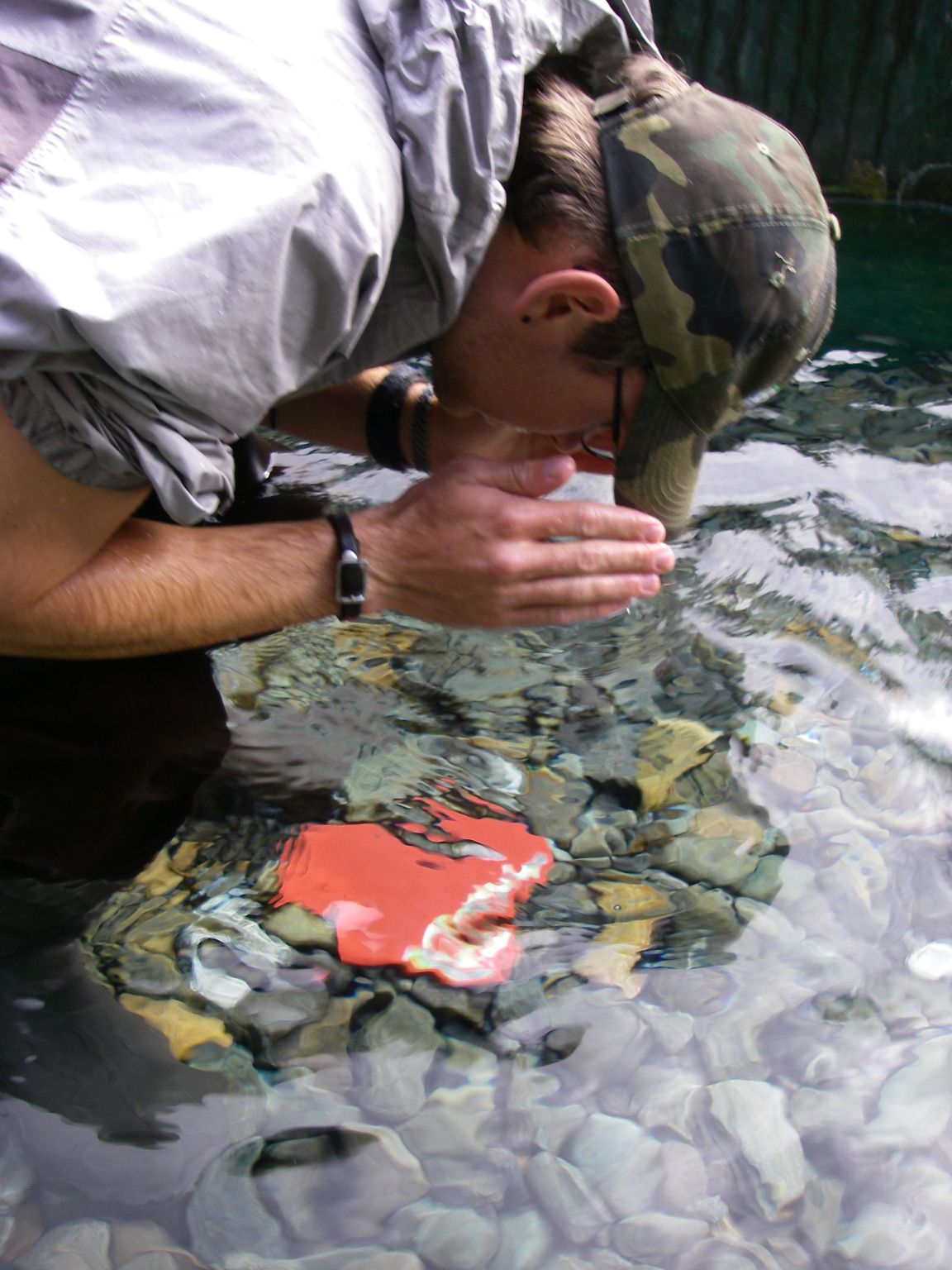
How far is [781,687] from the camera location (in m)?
2.25

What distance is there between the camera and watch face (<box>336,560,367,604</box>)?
180 cm

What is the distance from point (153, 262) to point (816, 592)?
1601 millimetres

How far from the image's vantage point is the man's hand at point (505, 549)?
1.81m

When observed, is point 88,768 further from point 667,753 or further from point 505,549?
point 667,753

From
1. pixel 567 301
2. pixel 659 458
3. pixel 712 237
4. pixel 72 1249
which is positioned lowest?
pixel 72 1249

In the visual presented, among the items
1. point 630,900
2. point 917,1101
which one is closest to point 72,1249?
point 630,900

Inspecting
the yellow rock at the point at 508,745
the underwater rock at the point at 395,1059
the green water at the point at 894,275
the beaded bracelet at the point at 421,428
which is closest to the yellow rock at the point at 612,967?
the underwater rock at the point at 395,1059

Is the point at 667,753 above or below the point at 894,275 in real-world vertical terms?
below

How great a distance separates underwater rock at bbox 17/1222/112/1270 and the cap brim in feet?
4.11

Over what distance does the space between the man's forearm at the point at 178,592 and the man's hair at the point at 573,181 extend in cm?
53

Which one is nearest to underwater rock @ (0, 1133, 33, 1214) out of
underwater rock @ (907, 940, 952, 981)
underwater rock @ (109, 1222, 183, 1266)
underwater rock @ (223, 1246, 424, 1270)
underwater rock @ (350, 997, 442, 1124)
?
underwater rock @ (109, 1222, 183, 1266)

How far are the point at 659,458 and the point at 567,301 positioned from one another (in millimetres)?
299

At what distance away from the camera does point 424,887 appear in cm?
179

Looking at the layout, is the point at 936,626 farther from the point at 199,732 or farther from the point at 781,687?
the point at 199,732
